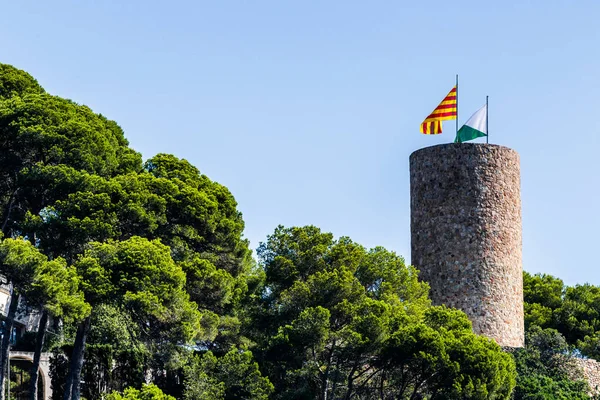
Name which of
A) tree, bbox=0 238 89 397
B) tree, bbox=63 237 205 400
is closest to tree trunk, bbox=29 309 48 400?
tree, bbox=63 237 205 400

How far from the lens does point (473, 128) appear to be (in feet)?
113

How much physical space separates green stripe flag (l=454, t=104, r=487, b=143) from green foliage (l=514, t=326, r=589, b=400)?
19.1ft

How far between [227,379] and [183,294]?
2091 mm

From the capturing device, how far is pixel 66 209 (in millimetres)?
27438

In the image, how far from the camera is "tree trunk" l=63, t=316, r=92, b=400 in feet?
86.1

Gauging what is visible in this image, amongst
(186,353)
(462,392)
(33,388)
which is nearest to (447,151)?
(462,392)

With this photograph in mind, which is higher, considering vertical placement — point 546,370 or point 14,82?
point 14,82

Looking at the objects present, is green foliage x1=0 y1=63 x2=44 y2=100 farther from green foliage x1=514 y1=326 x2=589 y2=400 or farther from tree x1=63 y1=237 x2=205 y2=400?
green foliage x1=514 y1=326 x2=589 y2=400

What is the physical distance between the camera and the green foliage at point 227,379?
87.8 ft

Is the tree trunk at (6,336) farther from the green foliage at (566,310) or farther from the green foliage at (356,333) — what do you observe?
the green foliage at (566,310)

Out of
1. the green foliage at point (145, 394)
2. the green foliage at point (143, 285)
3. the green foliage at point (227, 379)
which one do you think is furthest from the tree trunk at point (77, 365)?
the green foliage at point (227, 379)

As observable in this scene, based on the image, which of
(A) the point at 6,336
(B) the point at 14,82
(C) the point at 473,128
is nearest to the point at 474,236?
(C) the point at 473,128

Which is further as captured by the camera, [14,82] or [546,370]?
[546,370]

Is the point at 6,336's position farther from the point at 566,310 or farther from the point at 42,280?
the point at 566,310
